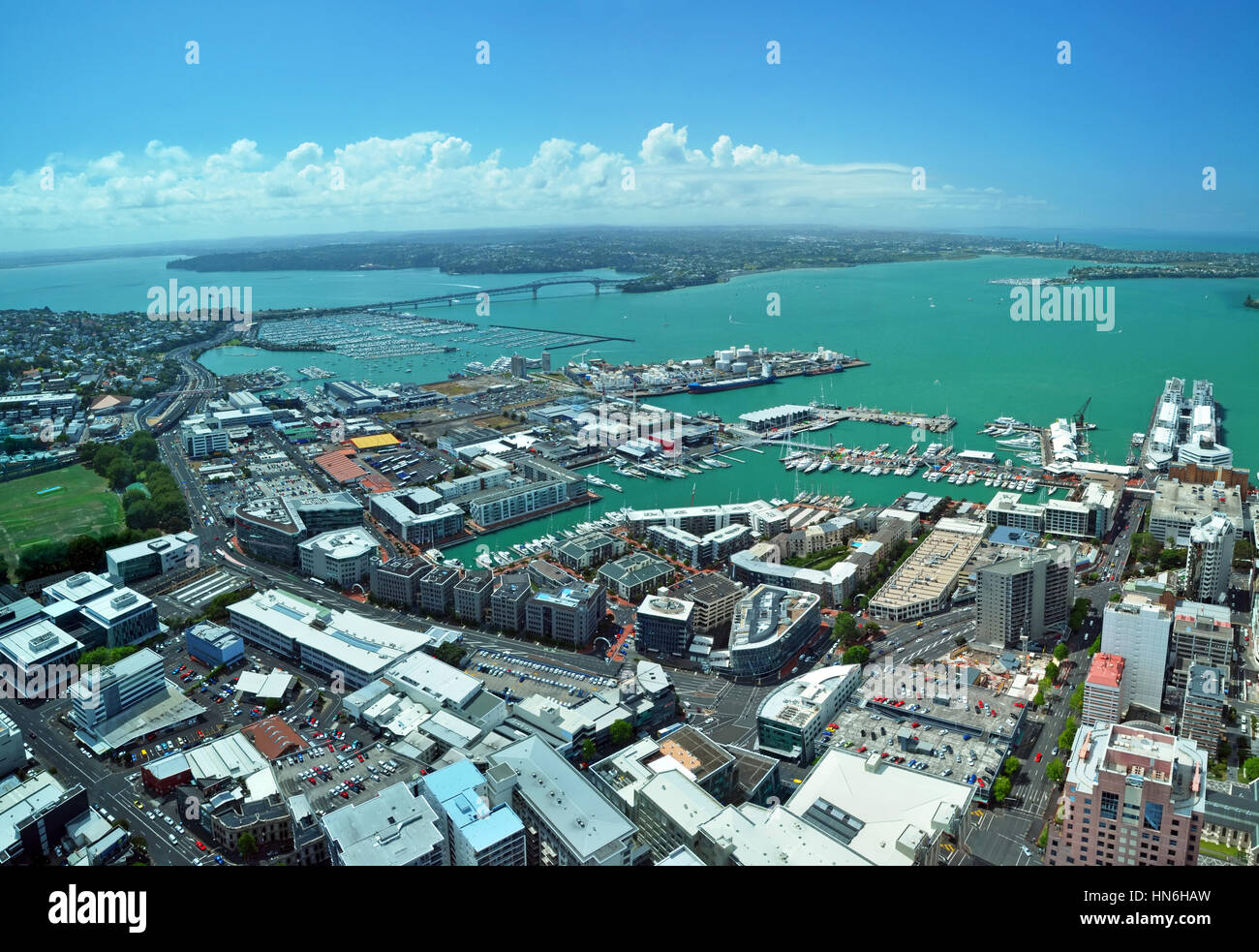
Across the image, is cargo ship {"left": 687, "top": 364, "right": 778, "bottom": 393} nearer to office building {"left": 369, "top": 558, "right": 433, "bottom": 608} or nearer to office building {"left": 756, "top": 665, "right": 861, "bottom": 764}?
office building {"left": 369, "top": 558, "right": 433, "bottom": 608}

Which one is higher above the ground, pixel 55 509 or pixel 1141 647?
pixel 55 509

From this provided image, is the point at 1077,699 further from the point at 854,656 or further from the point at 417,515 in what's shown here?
the point at 417,515

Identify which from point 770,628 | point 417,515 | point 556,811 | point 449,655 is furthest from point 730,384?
point 556,811

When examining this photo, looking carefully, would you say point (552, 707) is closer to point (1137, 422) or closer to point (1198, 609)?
point (1198, 609)

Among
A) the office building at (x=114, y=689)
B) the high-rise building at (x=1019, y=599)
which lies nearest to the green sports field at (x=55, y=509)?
the office building at (x=114, y=689)

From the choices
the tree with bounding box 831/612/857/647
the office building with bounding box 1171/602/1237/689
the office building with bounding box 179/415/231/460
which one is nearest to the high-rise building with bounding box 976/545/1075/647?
the office building with bounding box 1171/602/1237/689
